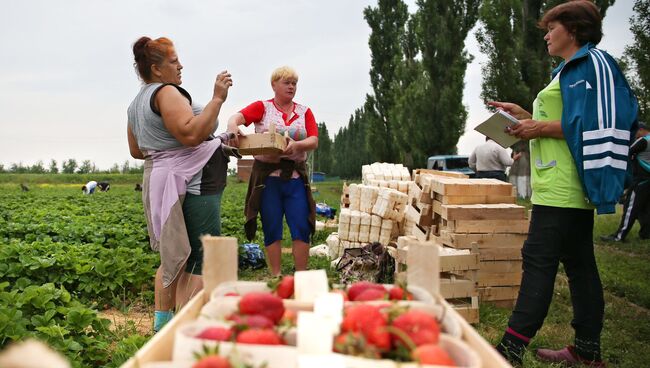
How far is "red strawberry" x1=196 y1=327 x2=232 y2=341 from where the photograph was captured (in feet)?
3.97

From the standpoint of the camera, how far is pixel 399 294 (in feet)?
4.98

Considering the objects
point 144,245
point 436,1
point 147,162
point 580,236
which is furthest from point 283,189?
point 436,1

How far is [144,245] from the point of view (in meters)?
6.99

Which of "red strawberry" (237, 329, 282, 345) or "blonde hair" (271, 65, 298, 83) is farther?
"blonde hair" (271, 65, 298, 83)

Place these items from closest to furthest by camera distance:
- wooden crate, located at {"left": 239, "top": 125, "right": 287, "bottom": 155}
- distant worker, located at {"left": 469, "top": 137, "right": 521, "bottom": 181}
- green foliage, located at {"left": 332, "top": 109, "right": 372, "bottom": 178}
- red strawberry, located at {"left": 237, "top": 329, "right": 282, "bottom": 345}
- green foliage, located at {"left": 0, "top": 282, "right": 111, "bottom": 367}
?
1. red strawberry, located at {"left": 237, "top": 329, "right": 282, "bottom": 345}
2. green foliage, located at {"left": 0, "top": 282, "right": 111, "bottom": 367}
3. wooden crate, located at {"left": 239, "top": 125, "right": 287, "bottom": 155}
4. distant worker, located at {"left": 469, "top": 137, "right": 521, "bottom": 181}
5. green foliage, located at {"left": 332, "top": 109, "right": 372, "bottom": 178}

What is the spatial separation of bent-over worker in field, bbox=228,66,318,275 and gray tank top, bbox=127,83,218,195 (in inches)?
41.6

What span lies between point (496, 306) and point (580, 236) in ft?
5.93

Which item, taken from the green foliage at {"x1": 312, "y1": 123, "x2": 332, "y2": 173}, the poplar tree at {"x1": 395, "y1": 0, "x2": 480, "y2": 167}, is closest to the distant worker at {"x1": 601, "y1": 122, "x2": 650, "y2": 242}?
the poplar tree at {"x1": 395, "y1": 0, "x2": 480, "y2": 167}

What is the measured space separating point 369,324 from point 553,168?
6.79 feet

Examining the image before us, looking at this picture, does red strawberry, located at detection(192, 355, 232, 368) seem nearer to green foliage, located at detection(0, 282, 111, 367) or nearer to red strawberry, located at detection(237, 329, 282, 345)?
red strawberry, located at detection(237, 329, 282, 345)

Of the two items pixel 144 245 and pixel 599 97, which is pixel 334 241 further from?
pixel 599 97

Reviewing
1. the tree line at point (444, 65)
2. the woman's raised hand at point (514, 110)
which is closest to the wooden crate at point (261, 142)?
the woman's raised hand at point (514, 110)

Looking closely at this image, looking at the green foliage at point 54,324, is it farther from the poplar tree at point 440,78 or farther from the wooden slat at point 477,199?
the poplar tree at point 440,78

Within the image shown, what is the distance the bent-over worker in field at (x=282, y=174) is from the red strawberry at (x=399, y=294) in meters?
2.61
